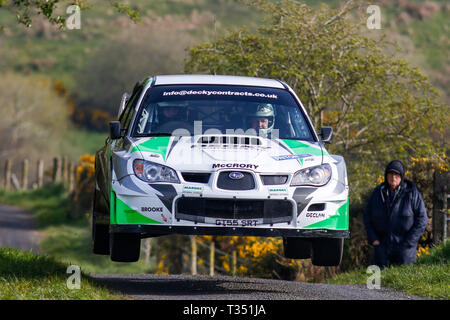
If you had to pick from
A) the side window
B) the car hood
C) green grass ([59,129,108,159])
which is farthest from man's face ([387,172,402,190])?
green grass ([59,129,108,159])

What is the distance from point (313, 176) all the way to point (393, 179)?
3.54 m

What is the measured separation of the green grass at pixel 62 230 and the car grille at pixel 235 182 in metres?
14.1

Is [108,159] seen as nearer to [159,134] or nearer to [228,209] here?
[159,134]

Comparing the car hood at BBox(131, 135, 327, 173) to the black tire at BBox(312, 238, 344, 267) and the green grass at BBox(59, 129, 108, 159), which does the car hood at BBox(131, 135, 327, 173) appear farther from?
the green grass at BBox(59, 129, 108, 159)

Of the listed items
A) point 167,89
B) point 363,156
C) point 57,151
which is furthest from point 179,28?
point 167,89

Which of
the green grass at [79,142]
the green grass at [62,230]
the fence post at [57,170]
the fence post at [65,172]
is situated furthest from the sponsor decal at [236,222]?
the green grass at [79,142]

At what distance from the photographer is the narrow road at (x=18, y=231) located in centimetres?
2948

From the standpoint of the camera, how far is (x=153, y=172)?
27.6 feet

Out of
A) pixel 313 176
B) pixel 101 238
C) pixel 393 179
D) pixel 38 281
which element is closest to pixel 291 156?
pixel 313 176

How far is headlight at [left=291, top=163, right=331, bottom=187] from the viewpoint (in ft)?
27.8

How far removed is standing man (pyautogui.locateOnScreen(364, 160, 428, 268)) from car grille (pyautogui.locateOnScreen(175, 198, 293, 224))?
378 cm

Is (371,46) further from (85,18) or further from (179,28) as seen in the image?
(85,18)
